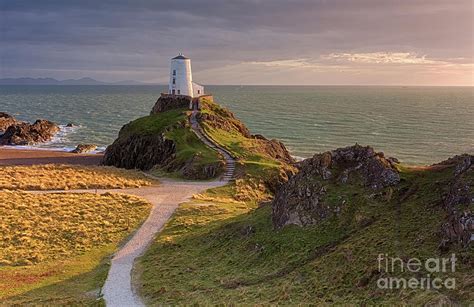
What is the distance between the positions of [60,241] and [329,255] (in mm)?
22221

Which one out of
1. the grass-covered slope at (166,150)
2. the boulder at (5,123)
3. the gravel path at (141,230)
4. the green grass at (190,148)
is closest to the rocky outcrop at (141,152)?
the grass-covered slope at (166,150)

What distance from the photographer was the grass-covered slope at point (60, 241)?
27016 millimetres

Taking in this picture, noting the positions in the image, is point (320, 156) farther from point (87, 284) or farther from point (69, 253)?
point (69, 253)

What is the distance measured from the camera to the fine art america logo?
18325 millimetres

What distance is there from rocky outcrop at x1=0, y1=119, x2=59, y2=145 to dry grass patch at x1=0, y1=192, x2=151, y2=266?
221 ft

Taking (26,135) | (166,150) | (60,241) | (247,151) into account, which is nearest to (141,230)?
(60,241)

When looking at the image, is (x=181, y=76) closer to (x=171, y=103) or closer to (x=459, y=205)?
(x=171, y=103)

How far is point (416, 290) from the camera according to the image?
60.1ft

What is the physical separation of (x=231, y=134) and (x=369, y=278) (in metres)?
61.4

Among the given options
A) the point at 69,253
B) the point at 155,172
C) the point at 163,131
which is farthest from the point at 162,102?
the point at 69,253

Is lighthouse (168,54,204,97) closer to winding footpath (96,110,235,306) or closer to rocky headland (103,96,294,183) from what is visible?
rocky headland (103,96,294,183)

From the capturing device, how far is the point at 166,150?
2869 inches

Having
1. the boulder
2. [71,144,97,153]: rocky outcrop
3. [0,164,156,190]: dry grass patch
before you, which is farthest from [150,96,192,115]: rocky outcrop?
the boulder

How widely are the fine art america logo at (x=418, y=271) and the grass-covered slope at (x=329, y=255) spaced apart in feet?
0.59
